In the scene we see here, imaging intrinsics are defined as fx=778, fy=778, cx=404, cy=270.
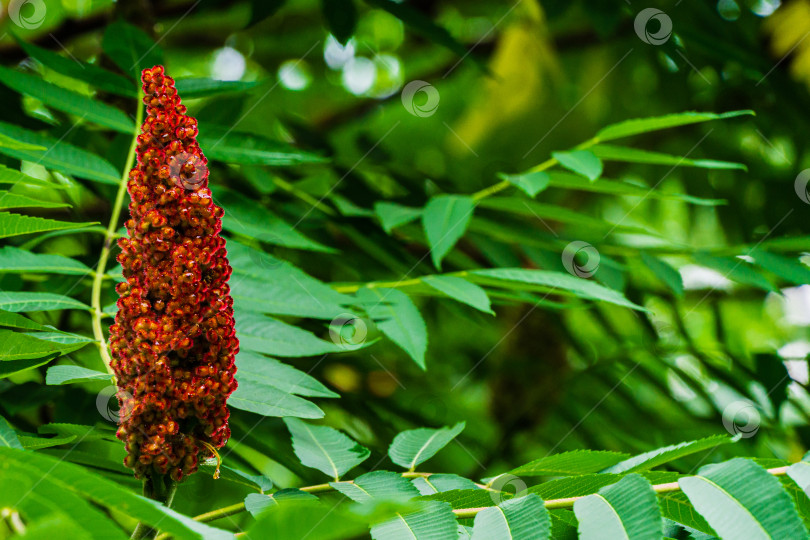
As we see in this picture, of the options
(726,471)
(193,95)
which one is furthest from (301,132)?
(726,471)

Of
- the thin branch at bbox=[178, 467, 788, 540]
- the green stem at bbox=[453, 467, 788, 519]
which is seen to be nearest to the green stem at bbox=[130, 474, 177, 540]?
the thin branch at bbox=[178, 467, 788, 540]

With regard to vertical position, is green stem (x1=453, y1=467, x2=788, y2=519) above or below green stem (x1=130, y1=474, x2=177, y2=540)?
above

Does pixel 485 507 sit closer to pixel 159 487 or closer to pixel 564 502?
pixel 564 502

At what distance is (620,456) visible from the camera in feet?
3.29

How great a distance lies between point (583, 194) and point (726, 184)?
1.94 ft

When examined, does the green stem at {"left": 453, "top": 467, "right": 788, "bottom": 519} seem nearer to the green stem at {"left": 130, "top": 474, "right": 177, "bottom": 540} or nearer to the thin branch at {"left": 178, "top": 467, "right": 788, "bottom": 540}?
the thin branch at {"left": 178, "top": 467, "right": 788, "bottom": 540}

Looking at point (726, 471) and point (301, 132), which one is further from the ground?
point (301, 132)

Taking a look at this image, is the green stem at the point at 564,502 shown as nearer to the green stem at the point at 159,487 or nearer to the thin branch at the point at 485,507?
the thin branch at the point at 485,507

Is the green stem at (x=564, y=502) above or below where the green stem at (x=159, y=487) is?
above

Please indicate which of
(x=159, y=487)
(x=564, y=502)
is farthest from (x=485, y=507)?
(x=159, y=487)

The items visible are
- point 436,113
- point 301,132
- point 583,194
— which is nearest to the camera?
point 301,132

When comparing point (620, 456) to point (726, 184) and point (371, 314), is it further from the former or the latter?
point (726, 184)

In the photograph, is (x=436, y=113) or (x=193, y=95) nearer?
(x=193, y=95)

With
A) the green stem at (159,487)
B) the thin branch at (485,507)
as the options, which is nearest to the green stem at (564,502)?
the thin branch at (485,507)
